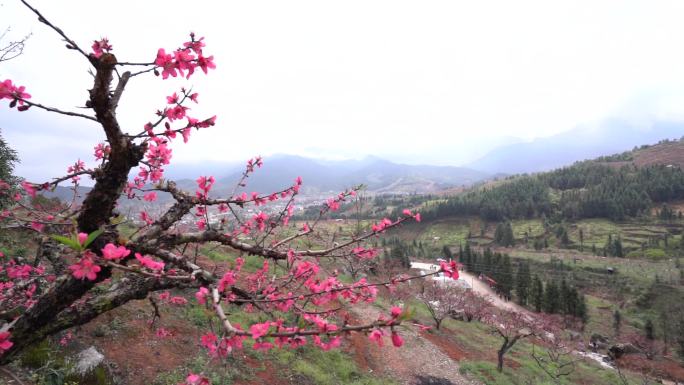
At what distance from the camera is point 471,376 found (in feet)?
52.4

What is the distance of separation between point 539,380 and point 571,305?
2963 cm

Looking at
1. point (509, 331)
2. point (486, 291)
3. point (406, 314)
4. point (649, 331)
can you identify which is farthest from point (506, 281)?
point (406, 314)

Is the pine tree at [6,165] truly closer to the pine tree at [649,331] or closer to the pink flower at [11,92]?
the pink flower at [11,92]

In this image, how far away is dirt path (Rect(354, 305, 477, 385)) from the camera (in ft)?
47.0

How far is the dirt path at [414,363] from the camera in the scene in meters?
14.3

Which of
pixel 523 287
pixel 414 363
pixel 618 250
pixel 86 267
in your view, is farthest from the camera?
pixel 618 250

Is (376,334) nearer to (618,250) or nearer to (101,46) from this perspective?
(101,46)

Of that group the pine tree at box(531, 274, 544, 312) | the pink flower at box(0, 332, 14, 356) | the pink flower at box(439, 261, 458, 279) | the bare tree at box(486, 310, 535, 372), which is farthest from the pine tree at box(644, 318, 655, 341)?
the pink flower at box(0, 332, 14, 356)

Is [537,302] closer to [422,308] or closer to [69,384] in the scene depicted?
[422,308]

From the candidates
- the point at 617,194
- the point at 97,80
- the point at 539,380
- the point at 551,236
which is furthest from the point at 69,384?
the point at 617,194

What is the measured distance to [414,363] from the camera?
15664mm

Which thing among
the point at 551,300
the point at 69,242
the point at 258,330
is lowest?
the point at 551,300

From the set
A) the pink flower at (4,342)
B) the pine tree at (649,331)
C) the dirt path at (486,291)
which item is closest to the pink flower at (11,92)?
the pink flower at (4,342)

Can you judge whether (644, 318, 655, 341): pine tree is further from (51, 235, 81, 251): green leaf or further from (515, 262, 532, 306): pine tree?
(51, 235, 81, 251): green leaf
